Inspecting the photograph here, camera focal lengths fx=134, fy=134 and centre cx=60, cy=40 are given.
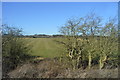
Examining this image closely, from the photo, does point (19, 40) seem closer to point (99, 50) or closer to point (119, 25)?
point (99, 50)

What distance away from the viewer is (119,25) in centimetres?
352

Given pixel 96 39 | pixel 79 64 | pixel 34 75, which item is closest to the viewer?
pixel 34 75

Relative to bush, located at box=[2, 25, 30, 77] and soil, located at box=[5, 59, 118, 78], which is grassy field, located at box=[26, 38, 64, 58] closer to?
bush, located at box=[2, 25, 30, 77]

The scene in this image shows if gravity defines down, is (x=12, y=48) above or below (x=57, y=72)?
above

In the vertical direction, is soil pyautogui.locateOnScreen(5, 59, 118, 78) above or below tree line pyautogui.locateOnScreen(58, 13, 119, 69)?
below

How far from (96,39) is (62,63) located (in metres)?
1.22

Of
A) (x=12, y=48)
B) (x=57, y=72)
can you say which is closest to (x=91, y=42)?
(x=57, y=72)

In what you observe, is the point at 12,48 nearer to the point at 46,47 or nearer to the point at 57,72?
the point at 46,47

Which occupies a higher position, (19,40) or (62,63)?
(19,40)

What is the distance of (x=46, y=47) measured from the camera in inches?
163

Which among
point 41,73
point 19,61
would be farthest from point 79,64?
point 19,61

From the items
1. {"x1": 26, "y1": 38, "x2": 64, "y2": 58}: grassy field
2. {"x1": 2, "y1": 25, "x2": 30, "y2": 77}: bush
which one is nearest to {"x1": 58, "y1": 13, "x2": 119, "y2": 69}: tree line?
{"x1": 26, "y1": 38, "x2": 64, "y2": 58}: grassy field

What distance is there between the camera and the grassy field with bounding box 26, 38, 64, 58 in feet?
13.3

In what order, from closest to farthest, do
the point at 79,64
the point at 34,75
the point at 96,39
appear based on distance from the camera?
the point at 34,75, the point at 96,39, the point at 79,64
